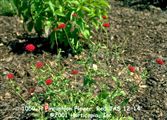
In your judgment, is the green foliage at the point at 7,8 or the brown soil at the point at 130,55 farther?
the green foliage at the point at 7,8

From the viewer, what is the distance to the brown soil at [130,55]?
3812 millimetres

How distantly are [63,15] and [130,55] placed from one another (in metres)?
1.04

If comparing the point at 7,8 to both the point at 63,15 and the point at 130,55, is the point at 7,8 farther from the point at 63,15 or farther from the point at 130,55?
the point at 130,55

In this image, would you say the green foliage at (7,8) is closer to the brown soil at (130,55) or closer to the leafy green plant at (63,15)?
the brown soil at (130,55)

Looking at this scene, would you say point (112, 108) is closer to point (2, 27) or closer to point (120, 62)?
point (120, 62)

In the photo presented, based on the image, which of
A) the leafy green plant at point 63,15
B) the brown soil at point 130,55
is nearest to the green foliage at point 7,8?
the brown soil at point 130,55

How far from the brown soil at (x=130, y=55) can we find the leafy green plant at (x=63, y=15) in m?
0.34

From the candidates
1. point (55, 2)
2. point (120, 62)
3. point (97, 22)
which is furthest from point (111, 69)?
point (55, 2)

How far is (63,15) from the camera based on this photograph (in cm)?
454

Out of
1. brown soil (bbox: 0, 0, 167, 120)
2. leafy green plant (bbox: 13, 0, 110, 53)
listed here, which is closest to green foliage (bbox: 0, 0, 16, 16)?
brown soil (bbox: 0, 0, 167, 120)

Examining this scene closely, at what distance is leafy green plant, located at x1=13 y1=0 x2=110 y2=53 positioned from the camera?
15.0 feet

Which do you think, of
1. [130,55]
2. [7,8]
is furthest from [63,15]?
[7,8]

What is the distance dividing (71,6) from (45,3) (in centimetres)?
34

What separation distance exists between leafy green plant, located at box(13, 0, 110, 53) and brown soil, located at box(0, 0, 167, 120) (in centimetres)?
34
